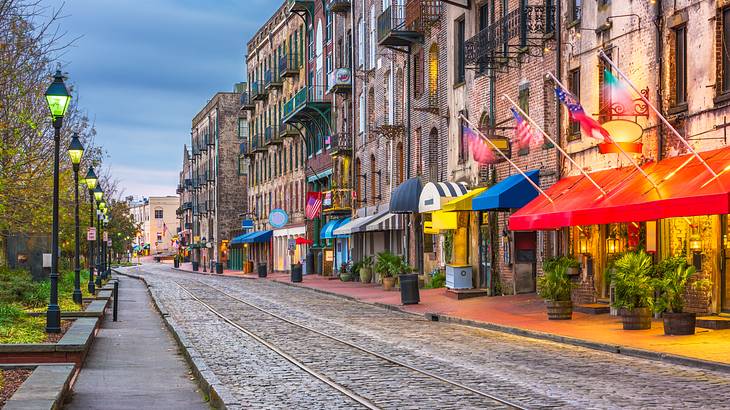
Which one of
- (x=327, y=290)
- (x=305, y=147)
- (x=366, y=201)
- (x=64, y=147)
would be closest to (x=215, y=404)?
(x=64, y=147)

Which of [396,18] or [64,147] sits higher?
→ [396,18]

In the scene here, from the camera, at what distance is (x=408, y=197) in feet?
139

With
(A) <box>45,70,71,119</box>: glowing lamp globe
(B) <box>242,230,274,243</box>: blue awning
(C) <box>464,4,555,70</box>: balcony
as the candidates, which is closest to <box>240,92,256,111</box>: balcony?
(B) <box>242,230,274,243</box>: blue awning

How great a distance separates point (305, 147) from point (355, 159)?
14934 mm

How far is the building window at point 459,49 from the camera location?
4016cm

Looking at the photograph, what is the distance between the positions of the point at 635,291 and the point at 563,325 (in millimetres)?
2690

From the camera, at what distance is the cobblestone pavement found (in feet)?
42.4

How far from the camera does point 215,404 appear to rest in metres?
13.1

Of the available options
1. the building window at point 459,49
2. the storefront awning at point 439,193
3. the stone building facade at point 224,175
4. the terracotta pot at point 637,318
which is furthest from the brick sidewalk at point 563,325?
the stone building facade at point 224,175

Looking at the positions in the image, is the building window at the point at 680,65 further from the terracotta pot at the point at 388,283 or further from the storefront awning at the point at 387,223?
the storefront awning at the point at 387,223

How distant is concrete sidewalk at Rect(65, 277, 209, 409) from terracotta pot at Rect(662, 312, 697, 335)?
8.88m

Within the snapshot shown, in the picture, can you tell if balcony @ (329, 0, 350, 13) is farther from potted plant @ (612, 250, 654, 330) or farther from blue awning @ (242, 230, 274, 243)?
potted plant @ (612, 250, 654, 330)

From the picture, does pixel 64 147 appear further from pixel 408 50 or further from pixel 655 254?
pixel 655 254

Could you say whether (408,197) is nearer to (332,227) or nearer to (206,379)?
(332,227)
